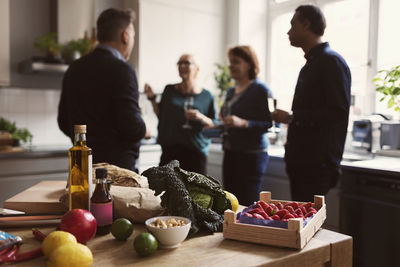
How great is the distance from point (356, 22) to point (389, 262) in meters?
2.10

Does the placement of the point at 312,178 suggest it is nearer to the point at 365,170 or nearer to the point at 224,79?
the point at 365,170

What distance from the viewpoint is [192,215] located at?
42.6 inches

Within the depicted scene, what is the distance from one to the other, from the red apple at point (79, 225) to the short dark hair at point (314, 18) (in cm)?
166

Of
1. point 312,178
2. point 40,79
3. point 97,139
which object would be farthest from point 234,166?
point 40,79

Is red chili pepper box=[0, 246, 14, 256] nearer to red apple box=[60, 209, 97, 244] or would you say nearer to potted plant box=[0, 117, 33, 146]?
red apple box=[60, 209, 97, 244]

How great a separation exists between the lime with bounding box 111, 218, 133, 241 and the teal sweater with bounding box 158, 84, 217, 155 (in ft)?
5.92

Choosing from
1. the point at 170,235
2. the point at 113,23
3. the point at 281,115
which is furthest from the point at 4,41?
the point at 170,235

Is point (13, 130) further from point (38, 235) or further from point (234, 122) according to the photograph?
point (38, 235)

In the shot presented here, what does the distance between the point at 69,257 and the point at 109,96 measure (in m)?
1.26

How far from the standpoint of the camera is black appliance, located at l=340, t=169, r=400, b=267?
2201mm

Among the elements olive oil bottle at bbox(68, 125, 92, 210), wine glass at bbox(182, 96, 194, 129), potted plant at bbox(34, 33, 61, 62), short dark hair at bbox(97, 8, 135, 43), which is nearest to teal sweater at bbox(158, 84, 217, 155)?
wine glass at bbox(182, 96, 194, 129)

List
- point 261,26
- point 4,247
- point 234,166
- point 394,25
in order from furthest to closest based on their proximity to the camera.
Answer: point 261,26
point 394,25
point 234,166
point 4,247

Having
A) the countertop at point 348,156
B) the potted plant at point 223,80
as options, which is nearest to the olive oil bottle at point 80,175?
the countertop at point 348,156

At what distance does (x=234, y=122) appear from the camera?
2.48 meters
